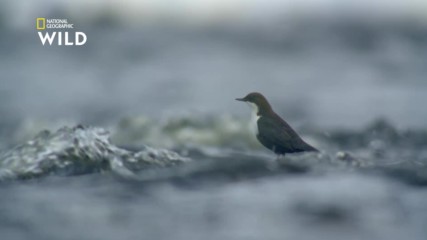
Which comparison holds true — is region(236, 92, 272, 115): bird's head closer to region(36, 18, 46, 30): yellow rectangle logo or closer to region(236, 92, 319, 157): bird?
region(236, 92, 319, 157): bird

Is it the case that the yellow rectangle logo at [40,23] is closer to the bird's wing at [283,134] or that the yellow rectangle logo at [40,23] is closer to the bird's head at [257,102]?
the bird's head at [257,102]

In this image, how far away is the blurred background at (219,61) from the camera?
3277mm

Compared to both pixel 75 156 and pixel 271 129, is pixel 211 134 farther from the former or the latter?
pixel 75 156

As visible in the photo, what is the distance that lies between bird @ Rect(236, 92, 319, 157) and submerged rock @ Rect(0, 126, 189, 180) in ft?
1.29

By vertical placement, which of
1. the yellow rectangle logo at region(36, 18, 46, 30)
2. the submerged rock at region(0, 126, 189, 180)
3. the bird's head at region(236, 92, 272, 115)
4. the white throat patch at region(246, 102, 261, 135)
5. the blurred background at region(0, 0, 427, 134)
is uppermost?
the yellow rectangle logo at region(36, 18, 46, 30)

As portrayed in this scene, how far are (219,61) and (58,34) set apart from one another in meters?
0.78

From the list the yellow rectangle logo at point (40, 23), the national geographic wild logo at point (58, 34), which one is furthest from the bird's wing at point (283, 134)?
the yellow rectangle logo at point (40, 23)

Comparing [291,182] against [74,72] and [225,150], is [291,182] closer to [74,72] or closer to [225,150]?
[225,150]

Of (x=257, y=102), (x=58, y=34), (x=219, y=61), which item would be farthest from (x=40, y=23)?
(x=257, y=102)

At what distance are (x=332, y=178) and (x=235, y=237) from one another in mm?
538

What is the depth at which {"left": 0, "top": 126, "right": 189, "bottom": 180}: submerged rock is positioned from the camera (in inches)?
126

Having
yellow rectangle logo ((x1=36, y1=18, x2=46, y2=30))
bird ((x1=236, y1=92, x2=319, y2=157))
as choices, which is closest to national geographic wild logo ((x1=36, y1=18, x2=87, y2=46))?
yellow rectangle logo ((x1=36, y1=18, x2=46, y2=30))

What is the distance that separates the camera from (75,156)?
3.22m

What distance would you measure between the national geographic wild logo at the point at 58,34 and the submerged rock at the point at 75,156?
0.41 m
